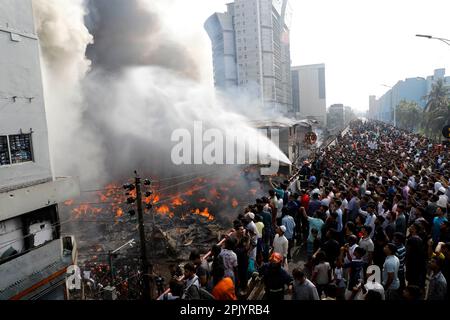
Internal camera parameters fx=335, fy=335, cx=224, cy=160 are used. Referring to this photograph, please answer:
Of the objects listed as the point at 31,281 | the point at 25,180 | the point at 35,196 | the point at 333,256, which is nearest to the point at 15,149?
the point at 25,180

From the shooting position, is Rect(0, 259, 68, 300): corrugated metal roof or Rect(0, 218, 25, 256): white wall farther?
Rect(0, 218, 25, 256): white wall

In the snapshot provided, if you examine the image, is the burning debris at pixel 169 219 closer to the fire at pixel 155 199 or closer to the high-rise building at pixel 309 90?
the fire at pixel 155 199

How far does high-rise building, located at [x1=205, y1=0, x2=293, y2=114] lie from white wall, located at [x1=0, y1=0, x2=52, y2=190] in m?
65.0

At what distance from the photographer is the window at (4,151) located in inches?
380

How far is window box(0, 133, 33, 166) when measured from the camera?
972 centimetres

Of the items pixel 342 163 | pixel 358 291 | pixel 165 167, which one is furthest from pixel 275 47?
pixel 358 291

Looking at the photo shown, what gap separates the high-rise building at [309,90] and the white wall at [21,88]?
10261 cm

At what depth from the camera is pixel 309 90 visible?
366ft

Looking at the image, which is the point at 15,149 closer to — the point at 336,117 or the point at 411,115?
the point at 411,115

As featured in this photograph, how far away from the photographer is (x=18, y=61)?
10.0m

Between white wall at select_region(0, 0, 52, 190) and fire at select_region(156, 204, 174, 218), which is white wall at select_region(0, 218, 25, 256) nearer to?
white wall at select_region(0, 0, 52, 190)

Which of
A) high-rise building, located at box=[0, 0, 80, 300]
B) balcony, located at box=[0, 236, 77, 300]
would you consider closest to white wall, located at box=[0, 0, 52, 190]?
high-rise building, located at box=[0, 0, 80, 300]

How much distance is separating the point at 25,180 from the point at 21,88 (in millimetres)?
2804
